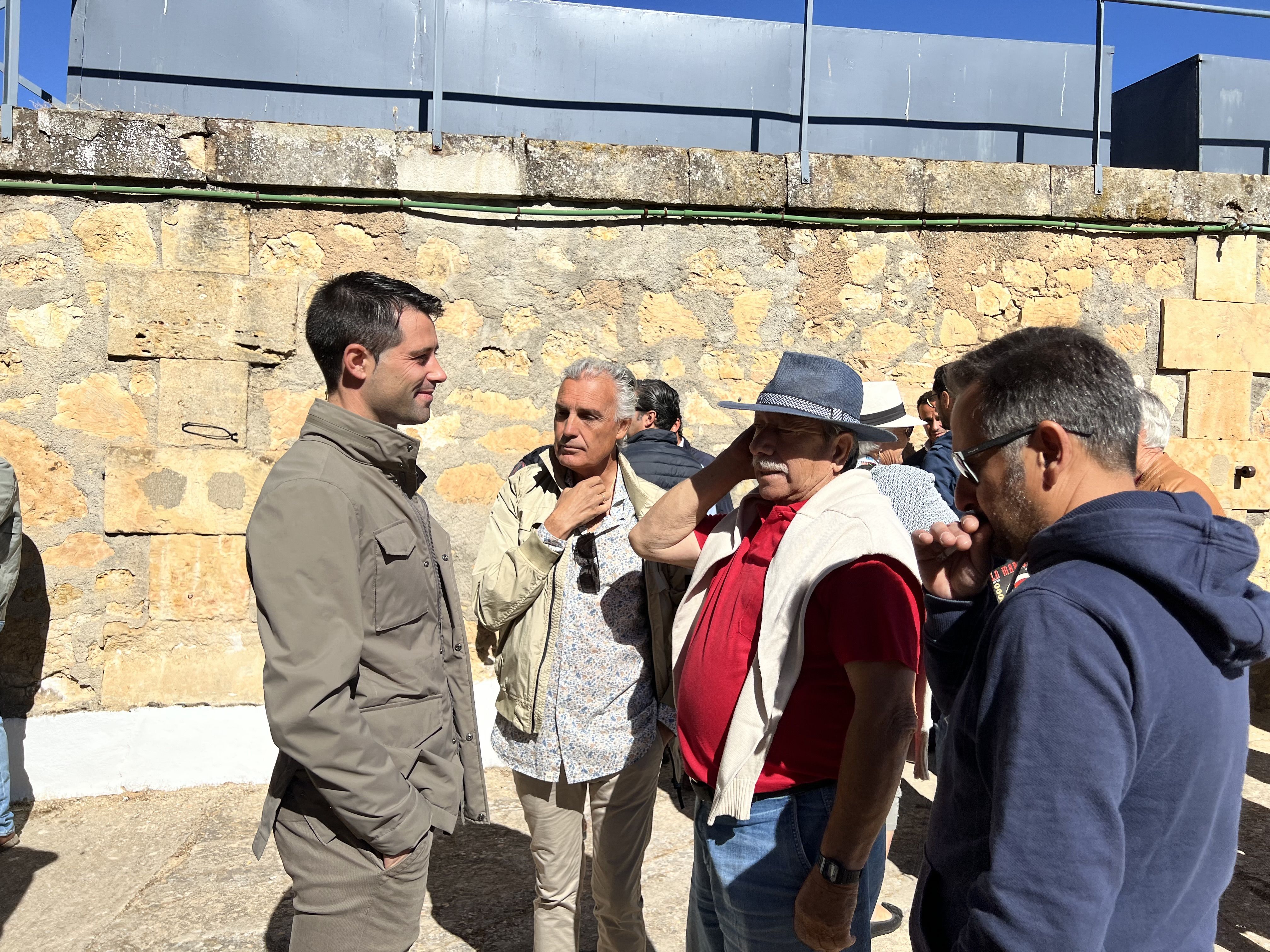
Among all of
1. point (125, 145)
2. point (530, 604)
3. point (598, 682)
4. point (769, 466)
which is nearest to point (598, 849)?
point (598, 682)

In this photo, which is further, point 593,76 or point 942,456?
point 593,76

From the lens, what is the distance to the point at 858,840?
5.31ft

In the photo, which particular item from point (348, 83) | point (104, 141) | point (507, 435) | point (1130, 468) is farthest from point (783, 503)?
point (348, 83)

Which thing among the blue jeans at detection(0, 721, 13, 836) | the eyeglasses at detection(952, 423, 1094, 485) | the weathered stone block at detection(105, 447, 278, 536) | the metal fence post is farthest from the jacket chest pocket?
the metal fence post

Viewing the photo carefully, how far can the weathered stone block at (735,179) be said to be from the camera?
428 cm

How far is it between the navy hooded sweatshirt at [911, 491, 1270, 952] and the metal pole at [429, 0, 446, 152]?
3667 millimetres

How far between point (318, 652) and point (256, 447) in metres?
2.68

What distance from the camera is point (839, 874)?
5.32ft

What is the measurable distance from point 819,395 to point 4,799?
11.1ft

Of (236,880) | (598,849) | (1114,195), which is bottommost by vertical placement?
(236,880)

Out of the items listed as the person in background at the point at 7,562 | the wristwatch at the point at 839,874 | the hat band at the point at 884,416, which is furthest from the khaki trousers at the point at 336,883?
the person in background at the point at 7,562

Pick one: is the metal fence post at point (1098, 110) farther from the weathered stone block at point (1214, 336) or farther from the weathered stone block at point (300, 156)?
the weathered stone block at point (300, 156)

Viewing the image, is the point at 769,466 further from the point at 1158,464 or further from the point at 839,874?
the point at 1158,464

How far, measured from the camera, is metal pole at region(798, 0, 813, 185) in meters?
4.32
